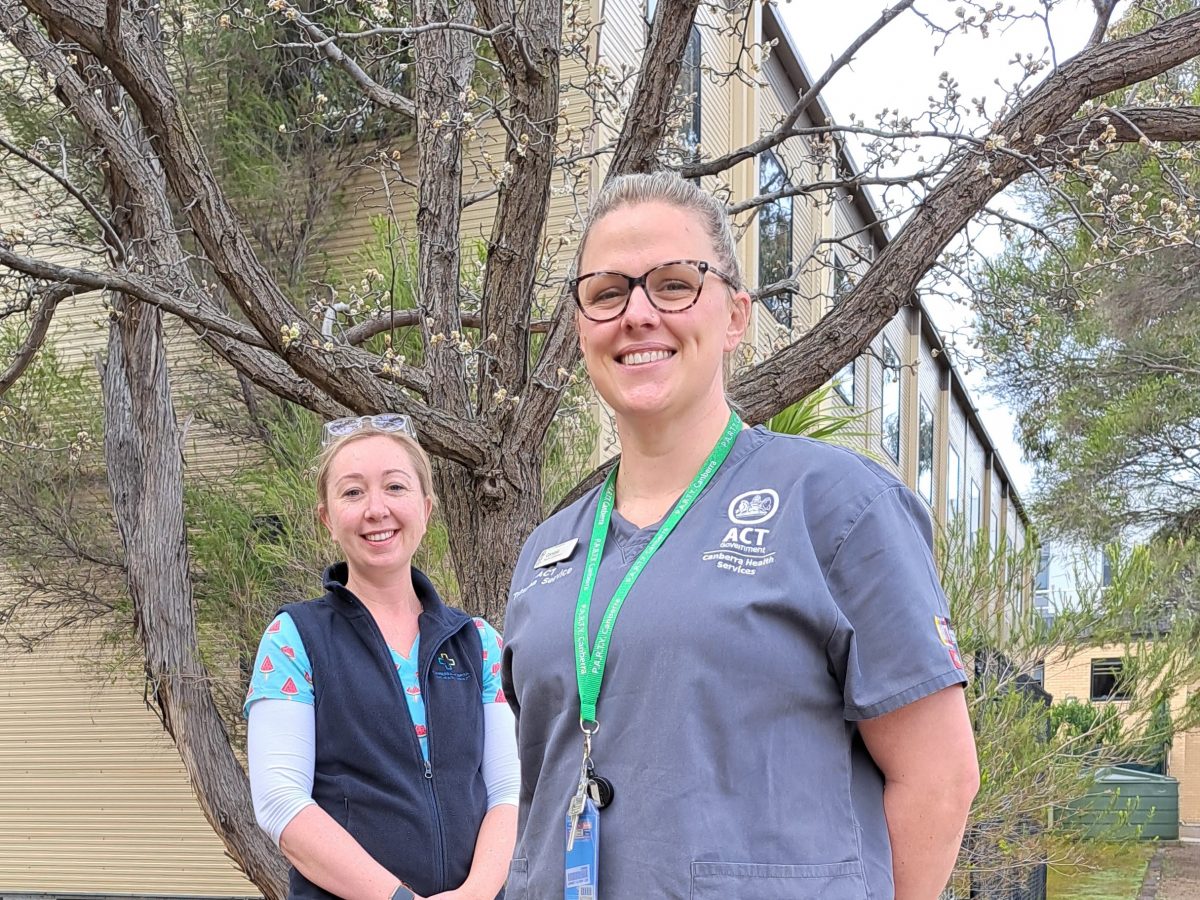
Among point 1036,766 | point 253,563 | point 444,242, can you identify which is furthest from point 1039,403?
point 444,242

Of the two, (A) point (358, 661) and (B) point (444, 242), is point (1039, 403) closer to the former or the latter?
(B) point (444, 242)

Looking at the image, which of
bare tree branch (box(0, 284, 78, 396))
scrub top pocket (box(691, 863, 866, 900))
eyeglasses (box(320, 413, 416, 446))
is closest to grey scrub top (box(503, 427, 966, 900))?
scrub top pocket (box(691, 863, 866, 900))

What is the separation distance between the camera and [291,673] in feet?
10.2

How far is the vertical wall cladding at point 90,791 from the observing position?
12.2 meters

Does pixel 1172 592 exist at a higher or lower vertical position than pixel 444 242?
lower

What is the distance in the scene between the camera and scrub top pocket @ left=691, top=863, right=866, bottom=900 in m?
1.74

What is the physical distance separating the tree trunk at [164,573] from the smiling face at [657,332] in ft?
18.7

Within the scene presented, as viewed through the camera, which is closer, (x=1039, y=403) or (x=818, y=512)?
(x=818, y=512)

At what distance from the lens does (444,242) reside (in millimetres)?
6074

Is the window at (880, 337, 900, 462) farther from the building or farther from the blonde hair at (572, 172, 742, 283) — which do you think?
the blonde hair at (572, 172, 742, 283)

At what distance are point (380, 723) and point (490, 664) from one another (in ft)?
1.23

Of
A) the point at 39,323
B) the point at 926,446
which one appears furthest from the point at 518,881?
the point at 926,446

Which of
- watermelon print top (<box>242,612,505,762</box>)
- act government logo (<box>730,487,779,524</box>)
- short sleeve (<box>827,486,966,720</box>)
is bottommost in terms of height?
watermelon print top (<box>242,612,505,762</box>)

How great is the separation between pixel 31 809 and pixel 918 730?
42.8ft
